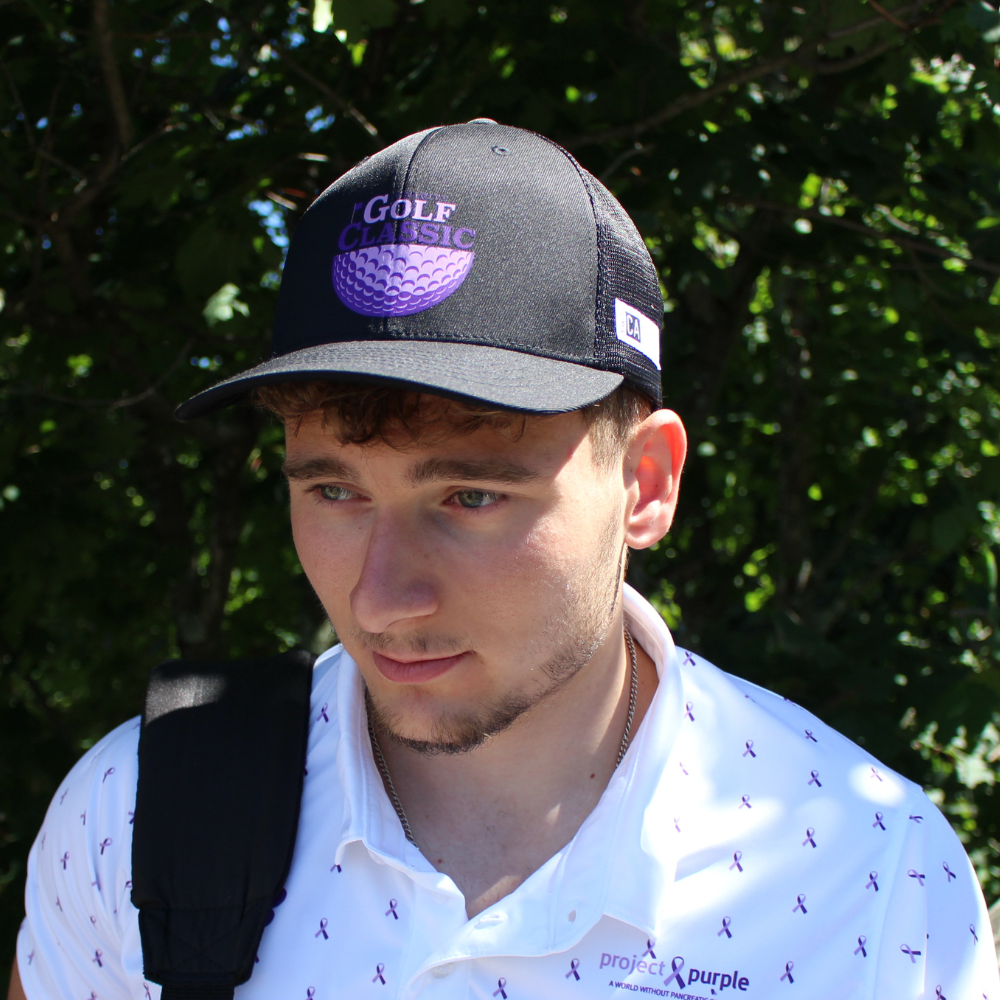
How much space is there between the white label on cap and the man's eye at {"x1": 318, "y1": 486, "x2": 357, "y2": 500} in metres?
0.46

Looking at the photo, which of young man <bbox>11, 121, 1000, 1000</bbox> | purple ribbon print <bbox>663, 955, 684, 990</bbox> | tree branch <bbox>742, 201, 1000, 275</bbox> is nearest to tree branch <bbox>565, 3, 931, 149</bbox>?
tree branch <bbox>742, 201, 1000, 275</bbox>

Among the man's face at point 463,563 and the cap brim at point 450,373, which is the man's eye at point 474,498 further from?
the cap brim at point 450,373

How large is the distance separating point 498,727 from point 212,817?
0.43 m

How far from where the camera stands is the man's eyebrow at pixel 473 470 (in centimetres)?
121

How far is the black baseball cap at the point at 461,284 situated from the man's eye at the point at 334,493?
18cm

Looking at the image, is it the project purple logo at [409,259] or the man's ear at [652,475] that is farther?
the man's ear at [652,475]

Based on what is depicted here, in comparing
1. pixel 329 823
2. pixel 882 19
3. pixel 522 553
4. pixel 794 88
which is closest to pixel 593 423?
pixel 522 553

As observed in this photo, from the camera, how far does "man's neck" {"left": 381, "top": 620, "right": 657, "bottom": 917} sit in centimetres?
137

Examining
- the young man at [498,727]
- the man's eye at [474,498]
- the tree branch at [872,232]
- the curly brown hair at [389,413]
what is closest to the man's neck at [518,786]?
the young man at [498,727]

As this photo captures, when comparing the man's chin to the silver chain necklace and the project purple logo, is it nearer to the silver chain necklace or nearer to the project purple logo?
the silver chain necklace

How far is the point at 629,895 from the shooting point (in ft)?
4.05

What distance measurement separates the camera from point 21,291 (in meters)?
2.73

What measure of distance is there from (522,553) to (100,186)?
1.75 metres

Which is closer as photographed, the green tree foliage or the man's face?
the man's face
